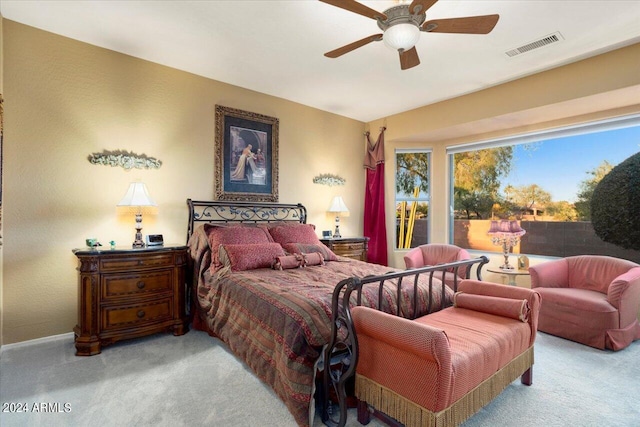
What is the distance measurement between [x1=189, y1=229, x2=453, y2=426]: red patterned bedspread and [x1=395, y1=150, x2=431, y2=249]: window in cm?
247

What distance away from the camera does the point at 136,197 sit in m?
3.05

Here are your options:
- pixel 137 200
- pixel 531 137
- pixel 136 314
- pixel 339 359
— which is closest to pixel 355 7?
pixel 339 359

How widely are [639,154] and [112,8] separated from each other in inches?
216

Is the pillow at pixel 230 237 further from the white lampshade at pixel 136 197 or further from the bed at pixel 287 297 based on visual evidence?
the white lampshade at pixel 136 197

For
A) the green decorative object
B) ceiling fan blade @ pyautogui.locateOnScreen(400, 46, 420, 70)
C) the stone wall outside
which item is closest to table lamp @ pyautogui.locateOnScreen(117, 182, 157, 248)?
ceiling fan blade @ pyautogui.locateOnScreen(400, 46, 420, 70)

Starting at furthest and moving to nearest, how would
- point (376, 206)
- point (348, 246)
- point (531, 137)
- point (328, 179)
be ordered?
point (376, 206), point (328, 179), point (348, 246), point (531, 137)

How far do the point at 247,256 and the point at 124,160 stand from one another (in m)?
1.67

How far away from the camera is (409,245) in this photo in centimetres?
543

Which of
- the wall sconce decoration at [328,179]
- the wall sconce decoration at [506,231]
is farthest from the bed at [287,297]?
the wall sconce decoration at [506,231]

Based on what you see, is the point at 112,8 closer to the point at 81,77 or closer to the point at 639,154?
the point at 81,77

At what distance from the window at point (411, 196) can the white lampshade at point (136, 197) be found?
3.86 m

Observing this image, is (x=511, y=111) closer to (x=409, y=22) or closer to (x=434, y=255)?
(x=434, y=255)

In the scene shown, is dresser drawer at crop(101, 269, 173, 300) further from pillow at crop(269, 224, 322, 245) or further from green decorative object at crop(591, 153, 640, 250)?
green decorative object at crop(591, 153, 640, 250)

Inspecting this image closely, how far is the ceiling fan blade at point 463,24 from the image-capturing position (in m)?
2.01
